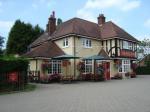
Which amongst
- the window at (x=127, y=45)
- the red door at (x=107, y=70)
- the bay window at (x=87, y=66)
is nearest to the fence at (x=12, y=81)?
the bay window at (x=87, y=66)

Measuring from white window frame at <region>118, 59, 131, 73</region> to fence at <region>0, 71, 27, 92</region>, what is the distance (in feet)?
56.9

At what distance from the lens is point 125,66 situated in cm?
3397

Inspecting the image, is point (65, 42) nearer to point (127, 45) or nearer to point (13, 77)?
point (127, 45)

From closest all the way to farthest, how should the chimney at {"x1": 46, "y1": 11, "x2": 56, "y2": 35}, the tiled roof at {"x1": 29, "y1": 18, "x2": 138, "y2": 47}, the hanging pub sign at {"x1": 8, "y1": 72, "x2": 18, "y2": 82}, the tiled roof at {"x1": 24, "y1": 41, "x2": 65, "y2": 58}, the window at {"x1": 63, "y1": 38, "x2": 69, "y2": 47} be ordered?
the hanging pub sign at {"x1": 8, "y1": 72, "x2": 18, "y2": 82} → the tiled roof at {"x1": 24, "y1": 41, "x2": 65, "y2": 58} → the window at {"x1": 63, "y1": 38, "x2": 69, "y2": 47} → the tiled roof at {"x1": 29, "y1": 18, "x2": 138, "y2": 47} → the chimney at {"x1": 46, "y1": 11, "x2": 56, "y2": 35}

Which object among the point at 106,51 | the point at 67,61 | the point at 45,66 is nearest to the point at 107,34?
the point at 106,51

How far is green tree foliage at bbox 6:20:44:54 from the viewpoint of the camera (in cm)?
4638

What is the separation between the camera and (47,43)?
3166 centimetres

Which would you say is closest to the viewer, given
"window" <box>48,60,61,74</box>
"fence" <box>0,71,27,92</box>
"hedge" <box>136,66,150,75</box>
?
"fence" <box>0,71,27,92</box>

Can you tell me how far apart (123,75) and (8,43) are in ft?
79.8


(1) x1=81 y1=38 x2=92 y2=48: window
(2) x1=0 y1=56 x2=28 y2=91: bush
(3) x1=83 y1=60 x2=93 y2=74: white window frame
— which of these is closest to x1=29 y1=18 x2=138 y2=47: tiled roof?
(1) x1=81 y1=38 x2=92 y2=48: window

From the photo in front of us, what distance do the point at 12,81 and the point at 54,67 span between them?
10498 millimetres

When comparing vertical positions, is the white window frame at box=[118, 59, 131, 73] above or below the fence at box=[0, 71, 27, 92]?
above

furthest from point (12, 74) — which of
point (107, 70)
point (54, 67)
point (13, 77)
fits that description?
point (107, 70)

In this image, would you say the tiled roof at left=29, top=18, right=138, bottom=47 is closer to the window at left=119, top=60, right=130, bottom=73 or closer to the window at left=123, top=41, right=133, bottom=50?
the window at left=123, top=41, right=133, bottom=50
